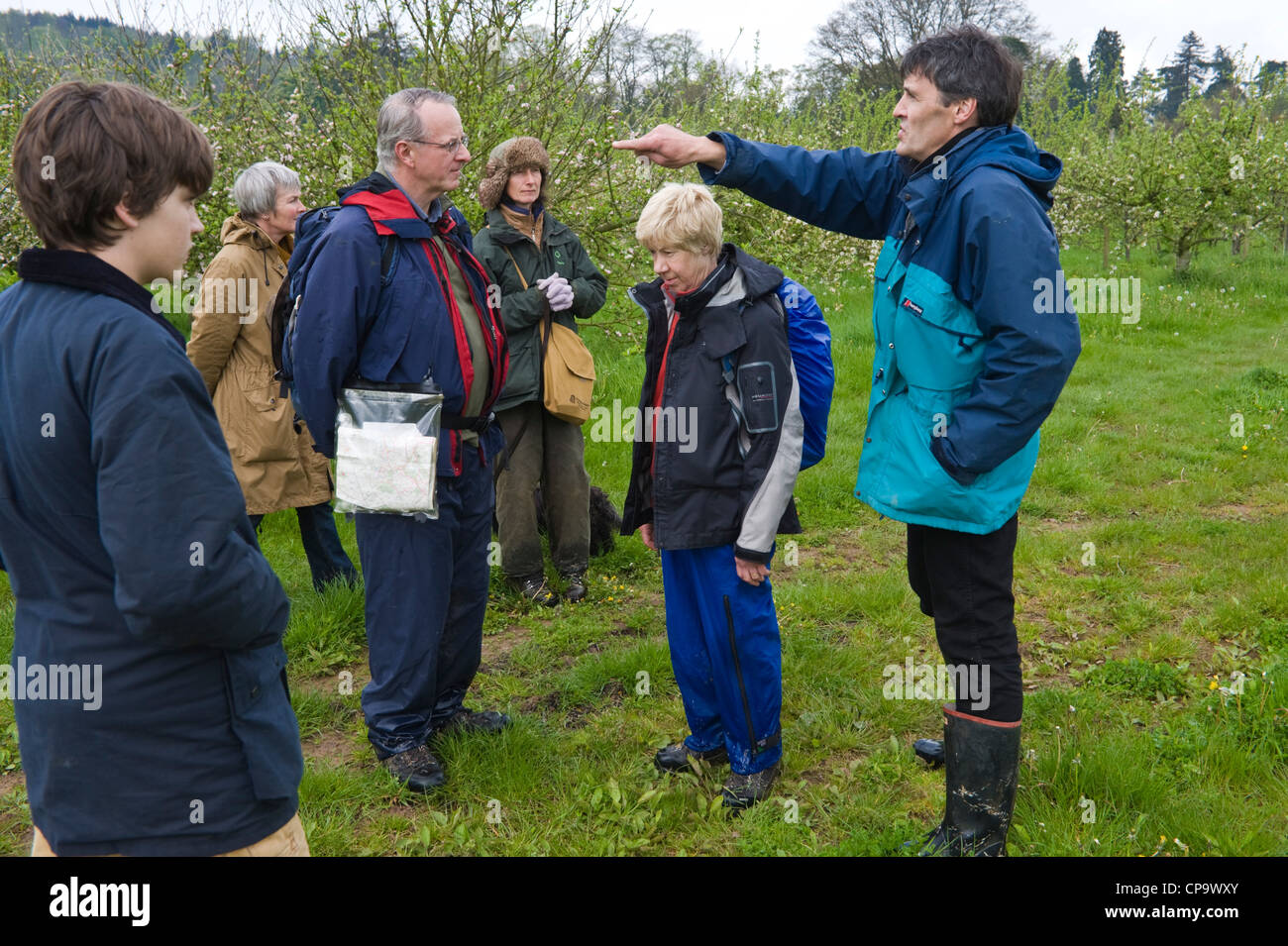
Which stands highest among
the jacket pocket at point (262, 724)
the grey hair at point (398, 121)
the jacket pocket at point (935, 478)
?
the grey hair at point (398, 121)

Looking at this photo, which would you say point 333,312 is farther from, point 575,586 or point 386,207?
point 575,586

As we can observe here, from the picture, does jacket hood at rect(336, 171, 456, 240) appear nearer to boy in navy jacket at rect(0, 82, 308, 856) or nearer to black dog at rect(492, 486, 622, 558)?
boy in navy jacket at rect(0, 82, 308, 856)

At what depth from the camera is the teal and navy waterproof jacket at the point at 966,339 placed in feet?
8.38

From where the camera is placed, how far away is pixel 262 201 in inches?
184

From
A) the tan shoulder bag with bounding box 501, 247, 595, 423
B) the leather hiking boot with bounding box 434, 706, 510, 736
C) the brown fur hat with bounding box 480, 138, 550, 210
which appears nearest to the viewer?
the leather hiking boot with bounding box 434, 706, 510, 736

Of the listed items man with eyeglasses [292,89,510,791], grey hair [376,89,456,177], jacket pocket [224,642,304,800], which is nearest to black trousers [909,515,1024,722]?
man with eyeglasses [292,89,510,791]

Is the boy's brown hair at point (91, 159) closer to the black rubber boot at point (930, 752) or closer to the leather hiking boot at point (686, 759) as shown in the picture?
the leather hiking boot at point (686, 759)

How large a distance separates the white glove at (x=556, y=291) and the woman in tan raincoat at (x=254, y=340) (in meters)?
1.26

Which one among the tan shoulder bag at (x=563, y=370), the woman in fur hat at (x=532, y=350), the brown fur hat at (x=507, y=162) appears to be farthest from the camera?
the tan shoulder bag at (x=563, y=370)

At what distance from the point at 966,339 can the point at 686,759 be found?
1.91 meters

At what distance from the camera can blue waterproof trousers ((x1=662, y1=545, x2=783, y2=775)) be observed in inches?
129

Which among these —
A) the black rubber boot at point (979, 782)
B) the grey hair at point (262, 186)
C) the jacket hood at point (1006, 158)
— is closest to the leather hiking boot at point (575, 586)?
the grey hair at point (262, 186)

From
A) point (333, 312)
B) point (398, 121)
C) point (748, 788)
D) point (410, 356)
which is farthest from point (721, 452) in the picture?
point (398, 121)

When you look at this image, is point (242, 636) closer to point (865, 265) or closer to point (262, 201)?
point (262, 201)
